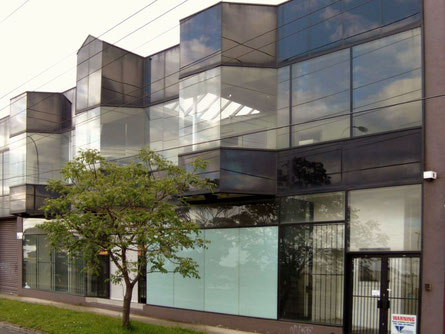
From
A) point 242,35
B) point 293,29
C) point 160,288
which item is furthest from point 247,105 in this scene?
point 160,288

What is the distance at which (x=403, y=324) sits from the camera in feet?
31.2

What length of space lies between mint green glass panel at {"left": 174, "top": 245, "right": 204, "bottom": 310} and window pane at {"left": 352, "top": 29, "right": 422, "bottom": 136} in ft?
19.6

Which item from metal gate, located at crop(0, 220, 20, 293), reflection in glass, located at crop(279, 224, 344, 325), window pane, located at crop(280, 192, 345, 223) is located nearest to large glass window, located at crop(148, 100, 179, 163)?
window pane, located at crop(280, 192, 345, 223)

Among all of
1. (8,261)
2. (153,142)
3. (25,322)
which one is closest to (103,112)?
(153,142)

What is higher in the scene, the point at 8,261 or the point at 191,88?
the point at 191,88

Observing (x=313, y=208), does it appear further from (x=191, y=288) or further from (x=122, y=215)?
(x=191, y=288)

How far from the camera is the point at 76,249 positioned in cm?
1114

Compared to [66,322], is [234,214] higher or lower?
higher

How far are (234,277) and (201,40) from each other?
22.1 ft

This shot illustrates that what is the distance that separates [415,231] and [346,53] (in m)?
4.49

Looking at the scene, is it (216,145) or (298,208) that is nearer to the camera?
(298,208)

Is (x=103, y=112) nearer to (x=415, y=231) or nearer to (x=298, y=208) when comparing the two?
(x=298, y=208)

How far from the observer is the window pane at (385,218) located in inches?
382

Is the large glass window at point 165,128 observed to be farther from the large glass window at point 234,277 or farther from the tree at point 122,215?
the tree at point 122,215
